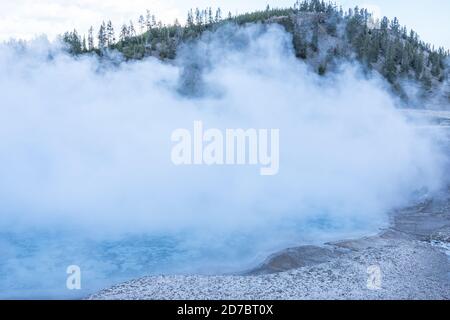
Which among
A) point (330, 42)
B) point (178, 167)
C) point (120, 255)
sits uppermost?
point (330, 42)

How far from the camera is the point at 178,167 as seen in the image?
1903 cm

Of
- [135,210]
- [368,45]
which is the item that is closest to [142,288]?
[135,210]

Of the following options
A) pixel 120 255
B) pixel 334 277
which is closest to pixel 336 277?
pixel 334 277

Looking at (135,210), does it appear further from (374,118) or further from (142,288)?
(374,118)

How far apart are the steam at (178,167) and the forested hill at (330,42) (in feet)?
72.4

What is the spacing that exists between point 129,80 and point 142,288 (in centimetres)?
1483

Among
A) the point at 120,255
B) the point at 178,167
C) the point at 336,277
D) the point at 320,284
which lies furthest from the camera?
the point at 178,167

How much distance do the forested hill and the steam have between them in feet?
72.4

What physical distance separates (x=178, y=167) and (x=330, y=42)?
50.6 meters

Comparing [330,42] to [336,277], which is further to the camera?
[330,42]

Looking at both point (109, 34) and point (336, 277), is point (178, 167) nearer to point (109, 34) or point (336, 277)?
point (336, 277)

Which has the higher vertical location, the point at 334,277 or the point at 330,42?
the point at 330,42

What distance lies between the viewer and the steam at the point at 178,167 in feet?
44.7
